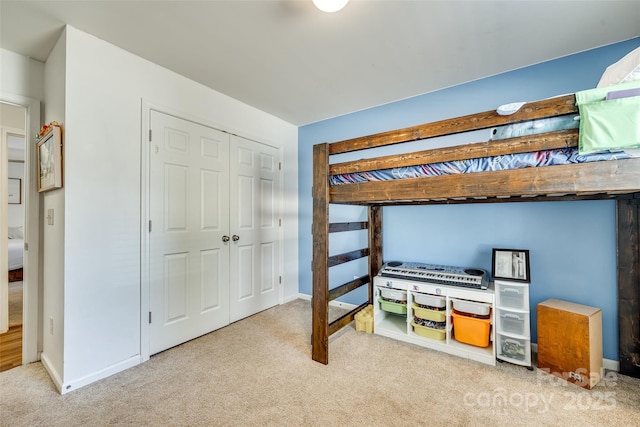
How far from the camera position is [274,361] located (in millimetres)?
2078

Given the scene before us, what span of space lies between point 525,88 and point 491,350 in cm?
210

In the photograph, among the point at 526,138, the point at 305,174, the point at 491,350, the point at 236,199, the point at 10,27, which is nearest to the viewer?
the point at 526,138

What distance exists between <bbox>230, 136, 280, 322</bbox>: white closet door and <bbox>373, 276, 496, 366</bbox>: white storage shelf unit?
4.41 ft

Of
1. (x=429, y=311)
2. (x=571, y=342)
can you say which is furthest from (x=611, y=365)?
(x=429, y=311)

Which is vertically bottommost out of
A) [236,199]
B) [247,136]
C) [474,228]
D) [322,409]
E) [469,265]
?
[322,409]

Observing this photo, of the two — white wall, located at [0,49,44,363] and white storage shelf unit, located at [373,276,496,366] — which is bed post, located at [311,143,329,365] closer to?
white storage shelf unit, located at [373,276,496,366]

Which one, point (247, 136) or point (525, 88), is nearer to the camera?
A: point (525, 88)

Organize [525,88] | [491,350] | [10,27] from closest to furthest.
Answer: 1. [10,27]
2. [491,350]
3. [525,88]

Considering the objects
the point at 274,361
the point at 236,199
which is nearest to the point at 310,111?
the point at 236,199

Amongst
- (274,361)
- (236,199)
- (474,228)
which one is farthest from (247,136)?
(474,228)

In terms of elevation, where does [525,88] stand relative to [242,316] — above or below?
above

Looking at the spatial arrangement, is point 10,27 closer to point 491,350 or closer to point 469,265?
point 469,265

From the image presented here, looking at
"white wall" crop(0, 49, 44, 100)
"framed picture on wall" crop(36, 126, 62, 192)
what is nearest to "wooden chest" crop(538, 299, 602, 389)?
"framed picture on wall" crop(36, 126, 62, 192)

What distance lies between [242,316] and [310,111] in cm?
242
